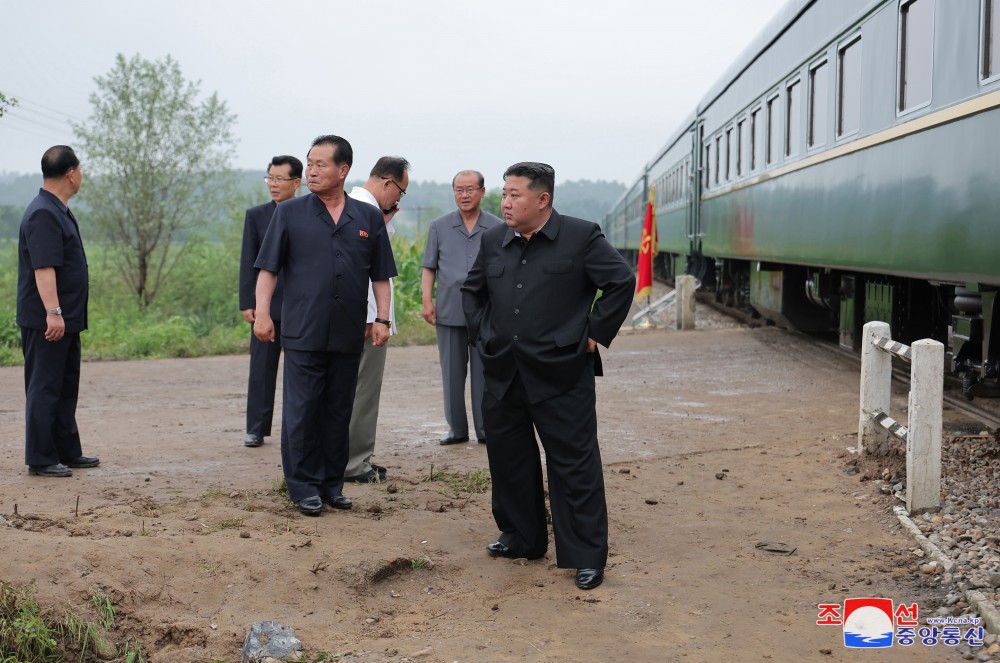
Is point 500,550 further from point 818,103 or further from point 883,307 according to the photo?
point 818,103

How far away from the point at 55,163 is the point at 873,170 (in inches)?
222

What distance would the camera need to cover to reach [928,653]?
3805 mm

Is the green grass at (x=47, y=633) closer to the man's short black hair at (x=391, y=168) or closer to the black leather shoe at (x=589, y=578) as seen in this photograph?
the black leather shoe at (x=589, y=578)

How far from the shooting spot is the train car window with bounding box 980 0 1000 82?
19.7ft

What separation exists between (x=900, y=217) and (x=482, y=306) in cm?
386

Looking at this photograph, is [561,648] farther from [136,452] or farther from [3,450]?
[3,450]

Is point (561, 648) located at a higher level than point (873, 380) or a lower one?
lower

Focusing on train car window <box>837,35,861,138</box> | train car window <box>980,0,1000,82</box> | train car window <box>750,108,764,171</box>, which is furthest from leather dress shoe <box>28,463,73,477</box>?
train car window <box>750,108,764,171</box>

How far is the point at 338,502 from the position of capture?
5.75 meters

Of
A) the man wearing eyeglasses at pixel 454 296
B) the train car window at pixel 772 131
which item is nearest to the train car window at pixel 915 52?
the man wearing eyeglasses at pixel 454 296

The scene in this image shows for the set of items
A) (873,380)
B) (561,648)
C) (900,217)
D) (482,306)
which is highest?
(900,217)

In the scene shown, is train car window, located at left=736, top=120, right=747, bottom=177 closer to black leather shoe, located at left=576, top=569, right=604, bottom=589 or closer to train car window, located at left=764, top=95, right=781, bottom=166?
train car window, located at left=764, top=95, right=781, bottom=166

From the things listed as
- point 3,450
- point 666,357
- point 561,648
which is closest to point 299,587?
point 561,648

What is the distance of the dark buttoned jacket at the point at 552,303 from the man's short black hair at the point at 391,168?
2185 millimetres
